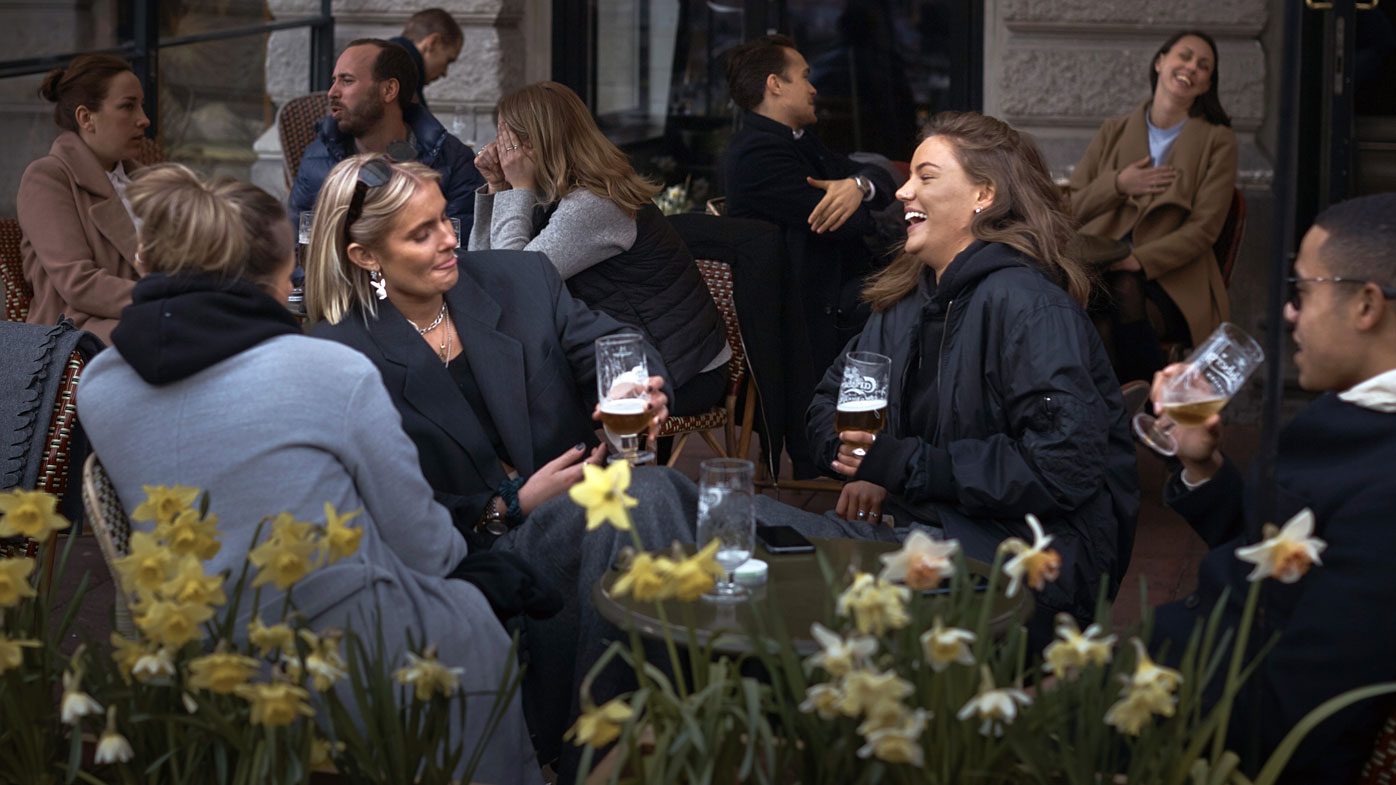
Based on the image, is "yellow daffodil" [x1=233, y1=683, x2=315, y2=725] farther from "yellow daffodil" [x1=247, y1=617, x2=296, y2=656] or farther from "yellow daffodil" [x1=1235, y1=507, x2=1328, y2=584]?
"yellow daffodil" [x1=1235, y1=507, x2=1328, y2=584]

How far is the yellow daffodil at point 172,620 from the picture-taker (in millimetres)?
1755

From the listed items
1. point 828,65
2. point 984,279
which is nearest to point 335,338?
point 984,279

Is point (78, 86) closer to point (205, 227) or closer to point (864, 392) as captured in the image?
point (205, 227)

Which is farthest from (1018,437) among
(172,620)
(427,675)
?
(172,620)

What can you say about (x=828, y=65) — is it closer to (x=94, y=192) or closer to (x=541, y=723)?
(x=94, y=192)

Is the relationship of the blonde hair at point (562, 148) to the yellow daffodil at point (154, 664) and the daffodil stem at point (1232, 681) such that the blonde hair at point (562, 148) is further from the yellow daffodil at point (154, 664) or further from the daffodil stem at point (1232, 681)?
the daffodil stem at point (1232, 681)

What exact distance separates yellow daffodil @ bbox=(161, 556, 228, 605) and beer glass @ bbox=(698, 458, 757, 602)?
0.69 m

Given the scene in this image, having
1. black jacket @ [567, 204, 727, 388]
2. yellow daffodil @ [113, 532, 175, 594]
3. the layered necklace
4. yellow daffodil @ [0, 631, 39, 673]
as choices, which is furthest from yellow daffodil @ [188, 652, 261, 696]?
black jacket @ [567, 204, 727, 388]

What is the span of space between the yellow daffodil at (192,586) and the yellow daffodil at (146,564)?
0.05 feet

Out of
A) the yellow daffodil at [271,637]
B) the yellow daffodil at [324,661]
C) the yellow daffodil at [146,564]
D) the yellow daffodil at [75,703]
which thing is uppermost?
the yellow daffodil at [146,564]

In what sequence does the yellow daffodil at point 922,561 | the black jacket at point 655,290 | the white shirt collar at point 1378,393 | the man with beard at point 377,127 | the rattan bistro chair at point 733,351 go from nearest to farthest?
the yellow daffodil at point 922,561, the white shirt collar at point 1378,393, the black jacket at point 655,290, the rattan bistro chair at point 733,351, the man with beard at point 377,127

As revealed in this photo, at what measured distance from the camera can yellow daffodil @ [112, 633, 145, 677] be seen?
1859 mm

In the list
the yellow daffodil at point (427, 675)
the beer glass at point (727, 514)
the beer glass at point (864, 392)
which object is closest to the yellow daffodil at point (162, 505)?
the yellow daffodil at point (427, 675)

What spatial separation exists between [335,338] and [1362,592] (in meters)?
1.89
